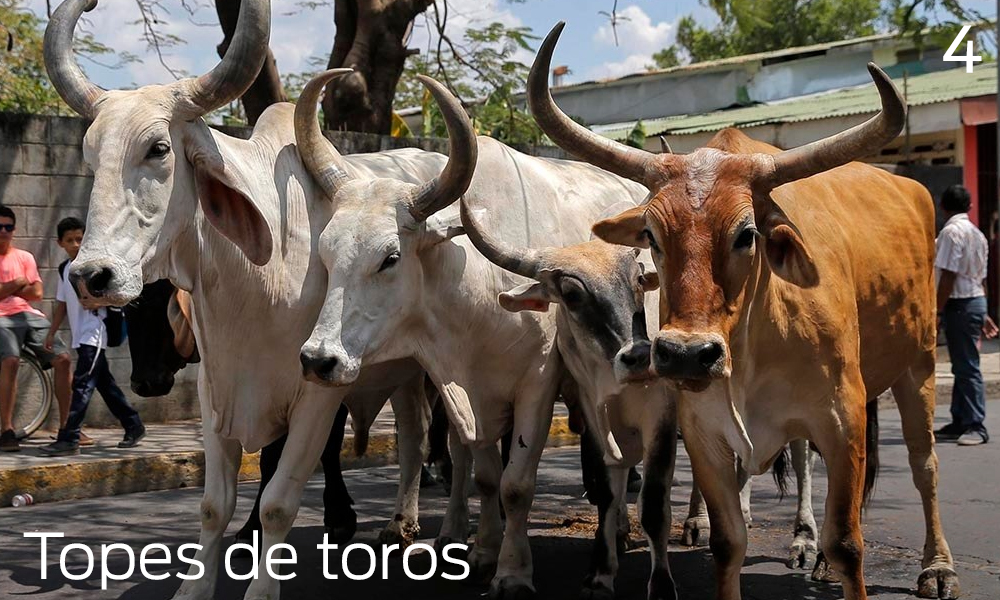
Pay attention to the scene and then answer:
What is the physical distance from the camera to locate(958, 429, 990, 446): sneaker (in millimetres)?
9992

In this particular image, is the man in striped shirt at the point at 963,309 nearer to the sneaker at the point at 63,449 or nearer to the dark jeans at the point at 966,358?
the dark jeans at the point at 966,358

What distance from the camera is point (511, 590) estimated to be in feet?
17.7

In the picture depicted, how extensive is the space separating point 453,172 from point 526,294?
0.57m

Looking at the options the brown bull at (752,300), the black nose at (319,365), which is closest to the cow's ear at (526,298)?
the brown bull at (752,300)

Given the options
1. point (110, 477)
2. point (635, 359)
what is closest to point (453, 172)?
point (635, 359)

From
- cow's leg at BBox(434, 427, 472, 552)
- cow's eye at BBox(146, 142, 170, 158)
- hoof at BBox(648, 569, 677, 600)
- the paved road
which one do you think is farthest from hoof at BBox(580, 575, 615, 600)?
cow's eye at BBox(146, 142, 170, 158)

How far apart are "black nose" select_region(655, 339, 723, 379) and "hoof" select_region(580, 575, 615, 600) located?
151 centimetres

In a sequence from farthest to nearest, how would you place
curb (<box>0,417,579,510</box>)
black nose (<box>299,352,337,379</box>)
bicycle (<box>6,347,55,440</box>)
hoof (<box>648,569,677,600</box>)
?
bicycle (<box>6,347,55,440</box>)
curb (<box>0,417,579,510</box>)
hoof (<box>648,569,677,600</box>)
black nose (<box>299,352,337,379</box>)

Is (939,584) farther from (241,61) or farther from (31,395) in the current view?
(31,395)

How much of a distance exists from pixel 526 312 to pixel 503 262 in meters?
0.37

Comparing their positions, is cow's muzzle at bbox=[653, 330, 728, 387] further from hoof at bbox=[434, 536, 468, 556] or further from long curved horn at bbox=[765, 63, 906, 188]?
hoof at bbox=[434, 536, 468, 556]

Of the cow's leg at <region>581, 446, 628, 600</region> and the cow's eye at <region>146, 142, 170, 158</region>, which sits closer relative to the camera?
the cow's eye at <region>146, 142, 170, 158</region>

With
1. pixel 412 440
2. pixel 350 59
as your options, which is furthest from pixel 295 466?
pixel 350 59

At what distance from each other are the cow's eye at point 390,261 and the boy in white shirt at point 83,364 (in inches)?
181
